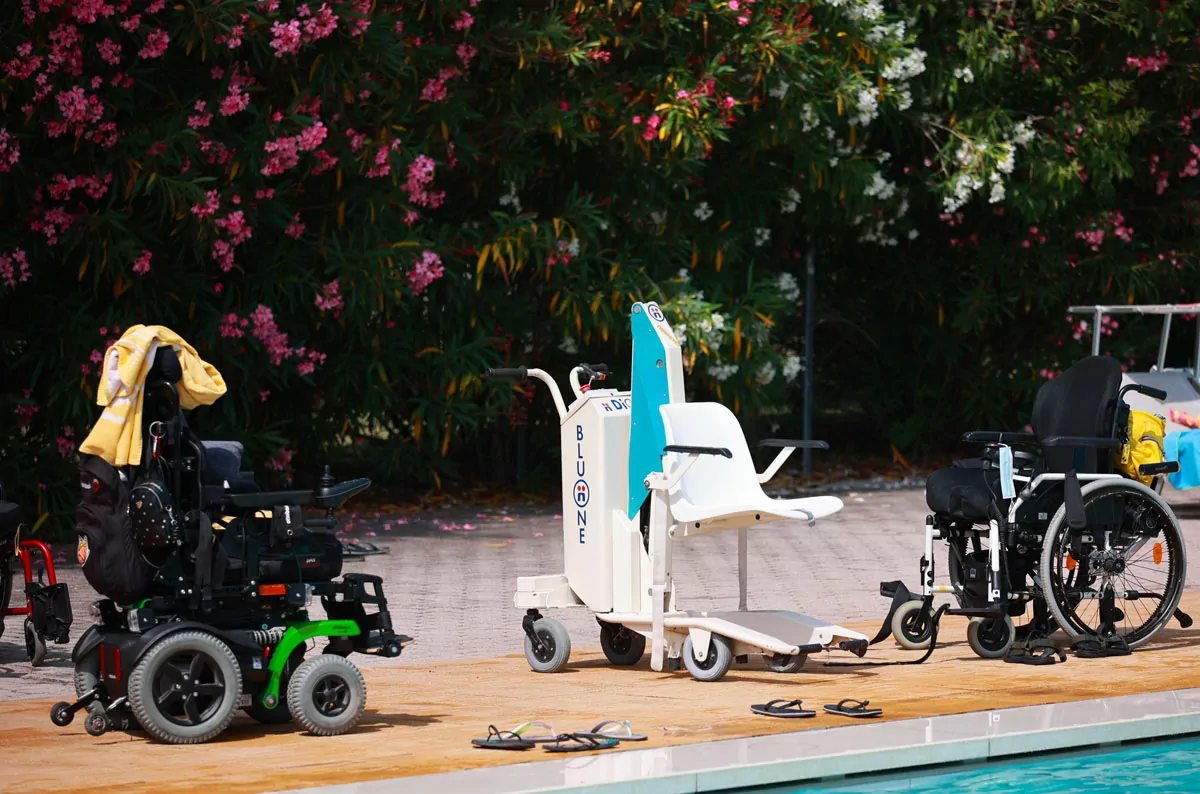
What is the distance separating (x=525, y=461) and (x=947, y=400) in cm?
435

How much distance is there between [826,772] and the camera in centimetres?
527

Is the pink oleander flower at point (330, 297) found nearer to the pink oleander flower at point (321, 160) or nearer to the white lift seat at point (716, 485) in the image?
the pink oleander flower at point (321, 160)

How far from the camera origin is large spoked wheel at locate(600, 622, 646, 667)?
24.6 feet

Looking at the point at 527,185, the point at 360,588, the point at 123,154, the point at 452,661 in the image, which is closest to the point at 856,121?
the point at 527,185

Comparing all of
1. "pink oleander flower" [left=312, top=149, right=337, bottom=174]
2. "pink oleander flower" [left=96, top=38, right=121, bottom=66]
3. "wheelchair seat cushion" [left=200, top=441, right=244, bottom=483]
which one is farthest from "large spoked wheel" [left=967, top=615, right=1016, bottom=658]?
"pink oleander flower" [left=96, top=38, right=121, bottom=66]

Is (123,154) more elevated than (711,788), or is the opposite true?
(123,154)

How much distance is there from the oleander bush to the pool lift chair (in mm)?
4747

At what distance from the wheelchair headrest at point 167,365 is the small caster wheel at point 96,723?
1.04 meters

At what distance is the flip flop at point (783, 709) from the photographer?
241 inches

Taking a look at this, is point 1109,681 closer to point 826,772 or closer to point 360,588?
point 826,772

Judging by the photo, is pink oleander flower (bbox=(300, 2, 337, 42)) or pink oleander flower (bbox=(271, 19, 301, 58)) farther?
pink oleander flower (bbox=(300, 2, 337, 42))

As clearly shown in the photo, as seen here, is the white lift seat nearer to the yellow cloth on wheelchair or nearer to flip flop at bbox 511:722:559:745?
flip flop at bbox 511:722:559:745

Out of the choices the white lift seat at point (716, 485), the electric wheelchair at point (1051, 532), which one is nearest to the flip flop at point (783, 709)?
the white lift seat at point (716, 485)

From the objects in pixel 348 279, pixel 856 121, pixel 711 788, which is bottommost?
pixel 711 788
